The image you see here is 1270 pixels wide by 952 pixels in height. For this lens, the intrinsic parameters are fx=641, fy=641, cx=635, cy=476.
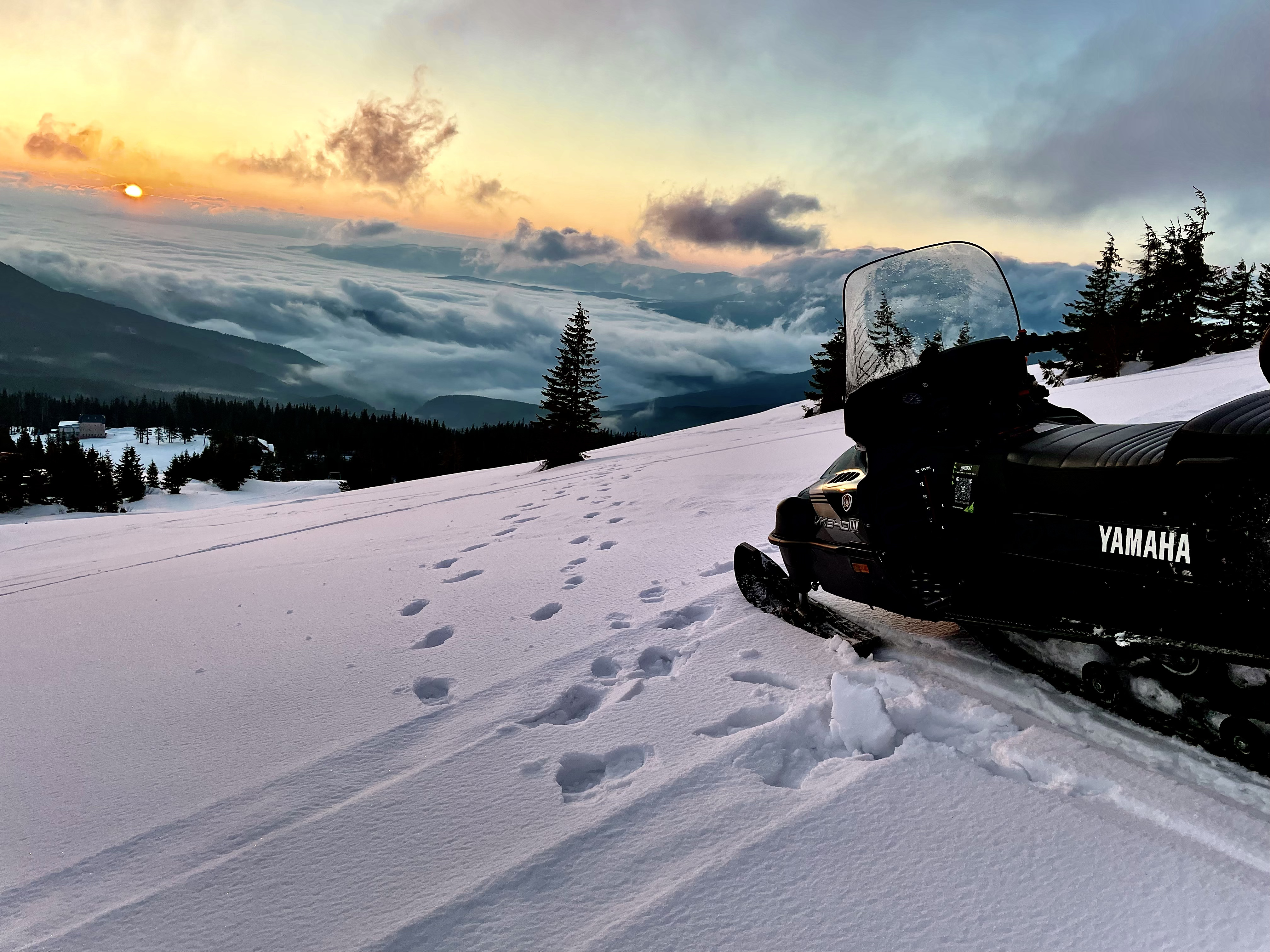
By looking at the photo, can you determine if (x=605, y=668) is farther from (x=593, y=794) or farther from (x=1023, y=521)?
(x=1023, y=521)

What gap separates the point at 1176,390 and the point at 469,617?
1401cm

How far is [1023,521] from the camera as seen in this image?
2615mm

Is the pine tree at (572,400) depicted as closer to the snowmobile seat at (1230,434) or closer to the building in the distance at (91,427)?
the snowmobile seat at (1230,434)

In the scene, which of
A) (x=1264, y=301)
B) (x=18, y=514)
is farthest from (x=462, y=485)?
(x=18, y=514)

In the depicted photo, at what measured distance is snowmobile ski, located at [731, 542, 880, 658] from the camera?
3.43 meters

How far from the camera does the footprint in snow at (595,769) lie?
242 centimetres

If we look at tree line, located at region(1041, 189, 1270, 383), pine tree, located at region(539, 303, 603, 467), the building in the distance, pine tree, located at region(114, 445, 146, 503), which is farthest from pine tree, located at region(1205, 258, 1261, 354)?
the building in the distance

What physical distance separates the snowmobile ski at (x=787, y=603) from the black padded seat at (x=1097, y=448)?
123 centimetres

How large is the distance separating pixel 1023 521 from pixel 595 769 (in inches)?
78.6

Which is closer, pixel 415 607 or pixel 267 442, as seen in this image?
pixel 415 607

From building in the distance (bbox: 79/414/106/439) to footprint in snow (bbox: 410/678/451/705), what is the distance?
590 ft

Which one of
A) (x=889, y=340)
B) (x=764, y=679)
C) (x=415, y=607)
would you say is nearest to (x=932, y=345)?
(x=889, y=340)

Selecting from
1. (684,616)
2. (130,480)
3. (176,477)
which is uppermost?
(684,616)

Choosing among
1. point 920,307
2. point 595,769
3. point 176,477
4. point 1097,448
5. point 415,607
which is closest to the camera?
point 1097,448
